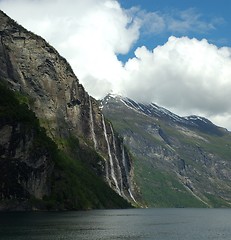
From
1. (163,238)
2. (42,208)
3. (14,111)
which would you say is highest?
(14,111)

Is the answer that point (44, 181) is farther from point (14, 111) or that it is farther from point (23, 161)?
point (14, 111)

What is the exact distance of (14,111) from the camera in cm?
19588

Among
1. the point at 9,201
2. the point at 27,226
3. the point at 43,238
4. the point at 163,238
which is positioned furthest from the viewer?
the point at 9,201

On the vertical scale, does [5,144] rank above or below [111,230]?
above

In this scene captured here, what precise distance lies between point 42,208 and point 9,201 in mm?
21138

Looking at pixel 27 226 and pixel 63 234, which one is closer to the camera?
pixel 63 234

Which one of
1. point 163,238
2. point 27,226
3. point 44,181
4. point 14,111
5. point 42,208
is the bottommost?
point 163,238

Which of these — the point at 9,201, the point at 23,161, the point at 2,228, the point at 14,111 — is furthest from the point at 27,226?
the point at 14,111

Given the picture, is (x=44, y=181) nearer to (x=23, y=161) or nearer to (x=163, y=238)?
(x=23, y=161)

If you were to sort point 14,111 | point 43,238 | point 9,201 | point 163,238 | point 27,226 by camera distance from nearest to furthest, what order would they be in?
point 43,238
point 163,238
point 27,226
point 9,201
point 14,111

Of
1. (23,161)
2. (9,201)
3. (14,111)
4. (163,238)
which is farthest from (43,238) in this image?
(14,111)

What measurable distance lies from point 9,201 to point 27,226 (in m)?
60.2

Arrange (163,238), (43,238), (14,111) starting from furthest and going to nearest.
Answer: (14,111) < (163,238) < (43,238)

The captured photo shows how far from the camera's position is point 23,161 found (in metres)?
186
